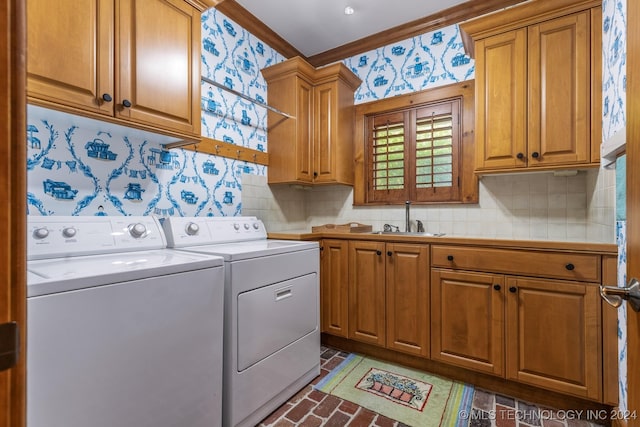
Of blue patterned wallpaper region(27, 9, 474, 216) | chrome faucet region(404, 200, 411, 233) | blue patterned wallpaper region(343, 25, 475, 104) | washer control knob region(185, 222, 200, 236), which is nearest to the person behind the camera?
blue patterned wallpaper region(27, 9, 474, 216)

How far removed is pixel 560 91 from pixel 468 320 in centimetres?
148

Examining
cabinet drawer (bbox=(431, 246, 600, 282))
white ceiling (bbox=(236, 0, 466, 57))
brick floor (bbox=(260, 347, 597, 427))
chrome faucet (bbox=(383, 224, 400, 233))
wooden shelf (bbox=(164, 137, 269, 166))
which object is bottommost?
brick floor (bbox=(260, 347, 597, 427))

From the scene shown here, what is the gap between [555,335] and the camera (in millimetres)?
1635

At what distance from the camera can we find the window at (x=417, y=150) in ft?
7.95

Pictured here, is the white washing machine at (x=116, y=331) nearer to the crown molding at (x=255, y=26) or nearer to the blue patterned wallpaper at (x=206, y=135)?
the blue patterned wallpaper at (x=206, y=135)

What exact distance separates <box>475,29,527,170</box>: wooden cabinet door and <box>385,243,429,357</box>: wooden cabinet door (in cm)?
77

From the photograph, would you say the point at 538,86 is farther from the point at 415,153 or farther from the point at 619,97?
the point at 415,153

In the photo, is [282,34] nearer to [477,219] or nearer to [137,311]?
[477,219]

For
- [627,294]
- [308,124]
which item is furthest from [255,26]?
[627,294]

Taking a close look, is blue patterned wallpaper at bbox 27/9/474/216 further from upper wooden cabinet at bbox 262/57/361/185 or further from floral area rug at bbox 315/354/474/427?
floral area rug at bbox 315/354/474/427

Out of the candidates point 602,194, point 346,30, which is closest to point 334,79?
point 346,30

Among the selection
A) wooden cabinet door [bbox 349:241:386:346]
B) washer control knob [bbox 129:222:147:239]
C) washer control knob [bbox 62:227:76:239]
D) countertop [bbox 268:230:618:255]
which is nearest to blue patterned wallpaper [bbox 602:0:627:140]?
countertop [bbox 268:230:618:255]

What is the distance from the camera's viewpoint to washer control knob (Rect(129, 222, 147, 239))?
159 cm

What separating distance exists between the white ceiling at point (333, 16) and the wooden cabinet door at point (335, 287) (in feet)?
6.01
